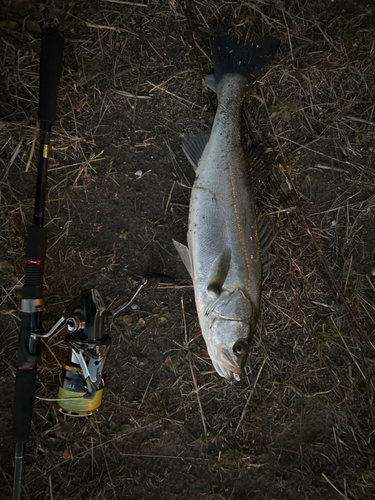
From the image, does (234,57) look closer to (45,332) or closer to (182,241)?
(182,241)

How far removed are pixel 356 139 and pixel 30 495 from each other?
14.7ft

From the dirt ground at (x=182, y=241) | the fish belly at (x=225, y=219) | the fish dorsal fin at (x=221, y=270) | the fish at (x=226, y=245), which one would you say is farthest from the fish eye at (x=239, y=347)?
the dirt ground at (x=182, y=241)

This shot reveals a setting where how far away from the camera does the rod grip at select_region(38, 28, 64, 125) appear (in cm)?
238

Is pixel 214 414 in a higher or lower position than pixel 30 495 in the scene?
higher

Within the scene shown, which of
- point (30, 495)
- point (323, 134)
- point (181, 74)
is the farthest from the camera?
point (323, 134)

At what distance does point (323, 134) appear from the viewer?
10.1 ft

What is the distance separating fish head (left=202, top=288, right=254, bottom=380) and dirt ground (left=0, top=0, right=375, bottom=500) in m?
0.56

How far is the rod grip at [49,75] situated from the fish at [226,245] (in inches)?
49.0

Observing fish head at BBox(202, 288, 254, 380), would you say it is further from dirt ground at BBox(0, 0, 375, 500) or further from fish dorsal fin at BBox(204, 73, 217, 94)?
fish dorsal fin at BBox(204, 73, 217, 94)

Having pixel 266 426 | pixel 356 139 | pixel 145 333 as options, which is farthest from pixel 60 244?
pixel 356 139

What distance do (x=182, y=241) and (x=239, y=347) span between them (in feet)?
3.58

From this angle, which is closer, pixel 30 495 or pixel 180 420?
pixel 30 495

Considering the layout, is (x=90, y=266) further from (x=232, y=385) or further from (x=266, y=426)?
(x=266, y=426)

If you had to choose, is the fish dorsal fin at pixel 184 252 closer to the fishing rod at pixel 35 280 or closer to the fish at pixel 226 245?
the fish at pixel 226 245
